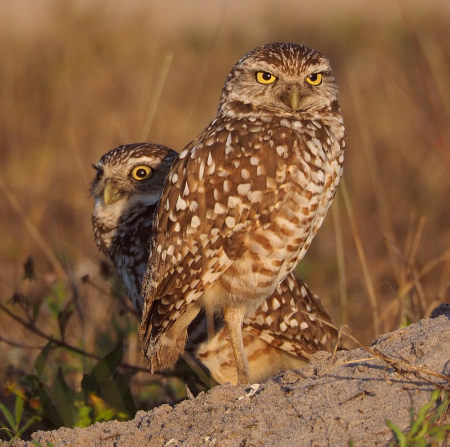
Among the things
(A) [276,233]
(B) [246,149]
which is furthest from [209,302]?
(B) [246,149]

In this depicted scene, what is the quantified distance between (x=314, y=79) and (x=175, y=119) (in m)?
5.88

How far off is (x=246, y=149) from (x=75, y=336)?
2.56 m

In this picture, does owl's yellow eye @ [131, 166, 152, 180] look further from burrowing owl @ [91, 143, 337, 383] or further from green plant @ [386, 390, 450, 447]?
green plant @ [386, 390, 450, 447]

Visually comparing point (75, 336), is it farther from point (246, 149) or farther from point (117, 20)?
point (117, 20)

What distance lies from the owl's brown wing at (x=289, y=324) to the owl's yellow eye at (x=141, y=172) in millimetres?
1036

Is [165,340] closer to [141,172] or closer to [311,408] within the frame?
[141,172]

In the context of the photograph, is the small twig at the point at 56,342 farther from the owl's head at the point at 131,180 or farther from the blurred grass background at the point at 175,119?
the owl's head at the point at 131,180

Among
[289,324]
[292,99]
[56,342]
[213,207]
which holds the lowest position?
[56,342]

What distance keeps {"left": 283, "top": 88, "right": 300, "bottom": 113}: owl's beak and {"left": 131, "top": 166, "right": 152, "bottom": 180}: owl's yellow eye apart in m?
1.12

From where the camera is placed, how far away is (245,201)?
343 centimetres

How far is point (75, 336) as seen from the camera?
5.44 meters

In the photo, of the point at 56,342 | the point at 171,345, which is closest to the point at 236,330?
the point at 171,345

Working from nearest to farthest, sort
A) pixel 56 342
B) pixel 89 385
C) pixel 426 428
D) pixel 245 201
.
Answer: pixel 426 428 → pixel 245 201 → pixel 89 385 → pixel 56 342

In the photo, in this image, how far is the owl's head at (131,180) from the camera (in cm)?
447
